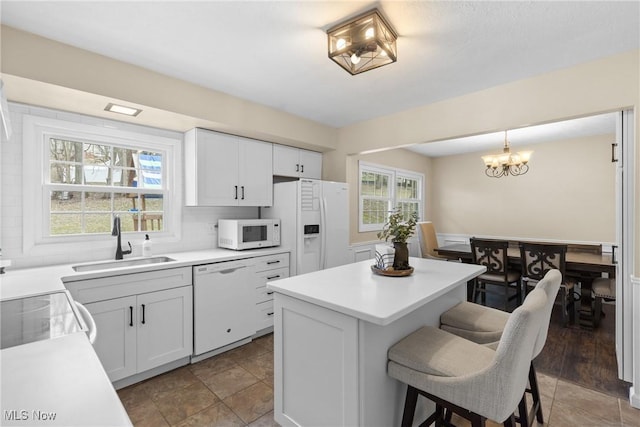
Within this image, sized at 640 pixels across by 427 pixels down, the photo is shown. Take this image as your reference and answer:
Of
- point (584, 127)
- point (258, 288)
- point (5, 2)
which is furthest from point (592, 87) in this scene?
point (5, 2)

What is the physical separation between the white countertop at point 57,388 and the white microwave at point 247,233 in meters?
2.17

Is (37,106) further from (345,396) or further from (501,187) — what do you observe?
(501,187)

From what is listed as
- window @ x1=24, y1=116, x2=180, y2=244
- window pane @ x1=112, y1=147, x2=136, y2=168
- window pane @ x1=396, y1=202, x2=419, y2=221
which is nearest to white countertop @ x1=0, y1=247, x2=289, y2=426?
window @ x1=24, y1=116, x2=180, y2=244

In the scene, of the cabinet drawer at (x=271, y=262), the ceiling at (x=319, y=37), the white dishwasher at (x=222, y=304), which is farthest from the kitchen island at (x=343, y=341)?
the ceiling at (x=319, y=37)

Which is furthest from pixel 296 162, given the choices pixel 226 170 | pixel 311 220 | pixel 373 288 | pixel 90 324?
pixel 90 324

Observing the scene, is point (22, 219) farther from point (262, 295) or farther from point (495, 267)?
point (495, 267)

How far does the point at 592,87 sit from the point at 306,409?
3.04 metres

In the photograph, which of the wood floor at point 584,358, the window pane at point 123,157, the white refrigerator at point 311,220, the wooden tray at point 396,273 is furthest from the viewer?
the white refrigerator at point 311,220

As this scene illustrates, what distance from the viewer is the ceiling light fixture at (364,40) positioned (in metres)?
1.73

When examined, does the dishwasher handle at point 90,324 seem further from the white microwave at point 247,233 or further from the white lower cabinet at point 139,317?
the white microwave at point 247,233

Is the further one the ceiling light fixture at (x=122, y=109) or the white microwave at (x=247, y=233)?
the white microwave at (x=247, y=233)

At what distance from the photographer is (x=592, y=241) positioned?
461 cm

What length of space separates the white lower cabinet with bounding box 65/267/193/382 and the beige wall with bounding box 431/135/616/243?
5227 millimetres

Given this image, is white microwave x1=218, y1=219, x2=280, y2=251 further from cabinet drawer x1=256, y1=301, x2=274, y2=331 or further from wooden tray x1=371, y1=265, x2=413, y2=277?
wooden tray x1=371, y1=265, x2=413, y2=277
